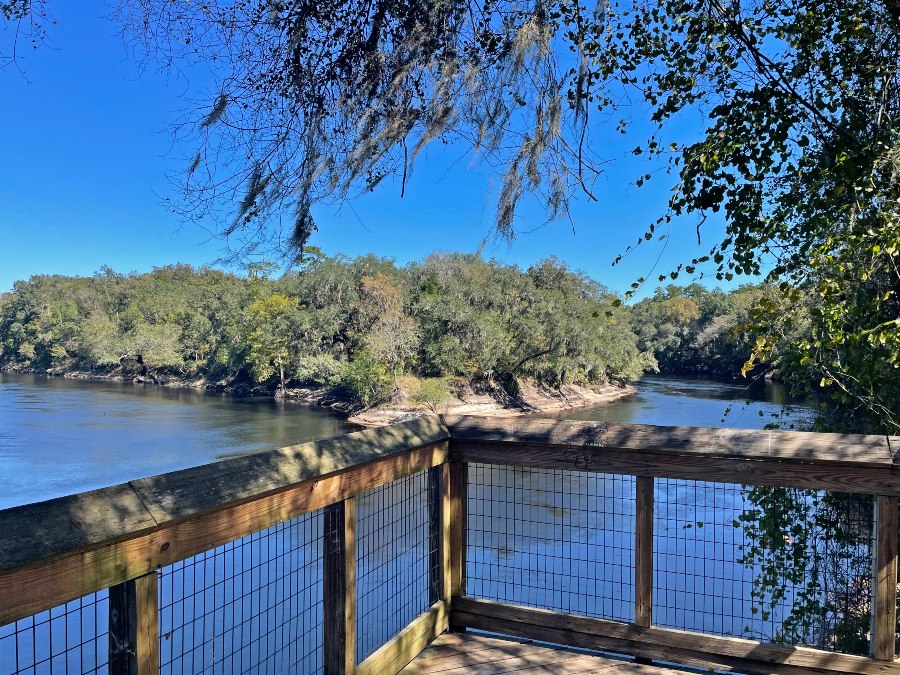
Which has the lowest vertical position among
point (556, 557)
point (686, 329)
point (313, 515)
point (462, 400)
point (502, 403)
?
point (502, 403)

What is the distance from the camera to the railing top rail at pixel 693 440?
81.1 inches

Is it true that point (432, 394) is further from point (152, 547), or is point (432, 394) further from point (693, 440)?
point (152, 547)

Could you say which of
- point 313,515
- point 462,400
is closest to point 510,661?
point 313,515

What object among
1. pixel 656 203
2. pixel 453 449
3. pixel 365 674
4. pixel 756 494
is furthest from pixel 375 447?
pixel 756 494

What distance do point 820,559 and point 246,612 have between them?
7.10 metres

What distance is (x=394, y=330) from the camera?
99.4 feet

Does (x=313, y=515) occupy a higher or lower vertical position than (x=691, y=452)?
lower

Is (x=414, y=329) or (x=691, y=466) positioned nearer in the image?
(x=691, y=466)

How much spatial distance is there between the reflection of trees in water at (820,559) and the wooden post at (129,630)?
2.71m

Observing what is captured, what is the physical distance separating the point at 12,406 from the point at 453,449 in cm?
3287

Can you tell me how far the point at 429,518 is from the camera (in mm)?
2602

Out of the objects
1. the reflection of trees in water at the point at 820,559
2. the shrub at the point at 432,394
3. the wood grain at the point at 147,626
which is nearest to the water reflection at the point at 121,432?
the shrub at the point at 432,394

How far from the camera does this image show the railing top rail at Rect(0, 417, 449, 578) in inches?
42.0

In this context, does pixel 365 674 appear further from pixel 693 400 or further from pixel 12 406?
pixel 12 406
